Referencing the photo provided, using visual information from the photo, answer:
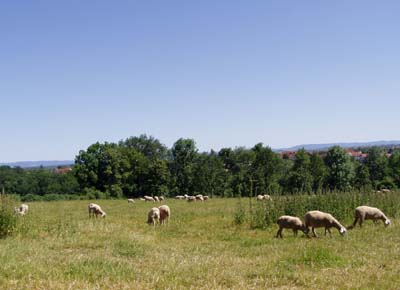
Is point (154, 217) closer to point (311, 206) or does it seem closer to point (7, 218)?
point (311, 206)

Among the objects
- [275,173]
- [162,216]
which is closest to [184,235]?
[162,216]

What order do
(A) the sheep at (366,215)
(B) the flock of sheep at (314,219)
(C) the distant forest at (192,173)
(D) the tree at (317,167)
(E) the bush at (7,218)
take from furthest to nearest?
1. (D) the tree at (317,167)
2. (C) the distant forest at (192,173)
3. (A) the sheep at (366,215)
4. (B) the flock of sheep at (314,219)
5. (E) the bush at (7,218)

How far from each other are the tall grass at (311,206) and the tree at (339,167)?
6323 cm

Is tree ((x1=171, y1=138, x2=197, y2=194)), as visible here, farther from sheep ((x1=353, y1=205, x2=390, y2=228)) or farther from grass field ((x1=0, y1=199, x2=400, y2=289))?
grass field ((x1=0, y1=199, x2=400, y2=289))

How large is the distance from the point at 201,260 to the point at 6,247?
552 cm

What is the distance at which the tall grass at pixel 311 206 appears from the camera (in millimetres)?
20750

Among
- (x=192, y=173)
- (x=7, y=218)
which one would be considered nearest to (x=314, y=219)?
(x=7, y=218)

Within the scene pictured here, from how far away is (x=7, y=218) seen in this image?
15.4 m

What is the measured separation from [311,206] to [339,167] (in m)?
68.6

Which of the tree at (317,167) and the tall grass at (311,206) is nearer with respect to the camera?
the tall grass at (311,206)

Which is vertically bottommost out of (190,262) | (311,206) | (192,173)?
(192,173)

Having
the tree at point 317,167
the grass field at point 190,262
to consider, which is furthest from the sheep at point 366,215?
the tree at point 317,167

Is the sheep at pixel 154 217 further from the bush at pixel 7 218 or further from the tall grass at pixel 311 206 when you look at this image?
the bush at pixel 7 218

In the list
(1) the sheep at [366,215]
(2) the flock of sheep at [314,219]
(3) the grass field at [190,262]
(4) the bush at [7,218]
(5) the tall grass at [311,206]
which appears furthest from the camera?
(5) the tall grass at [311,206]
